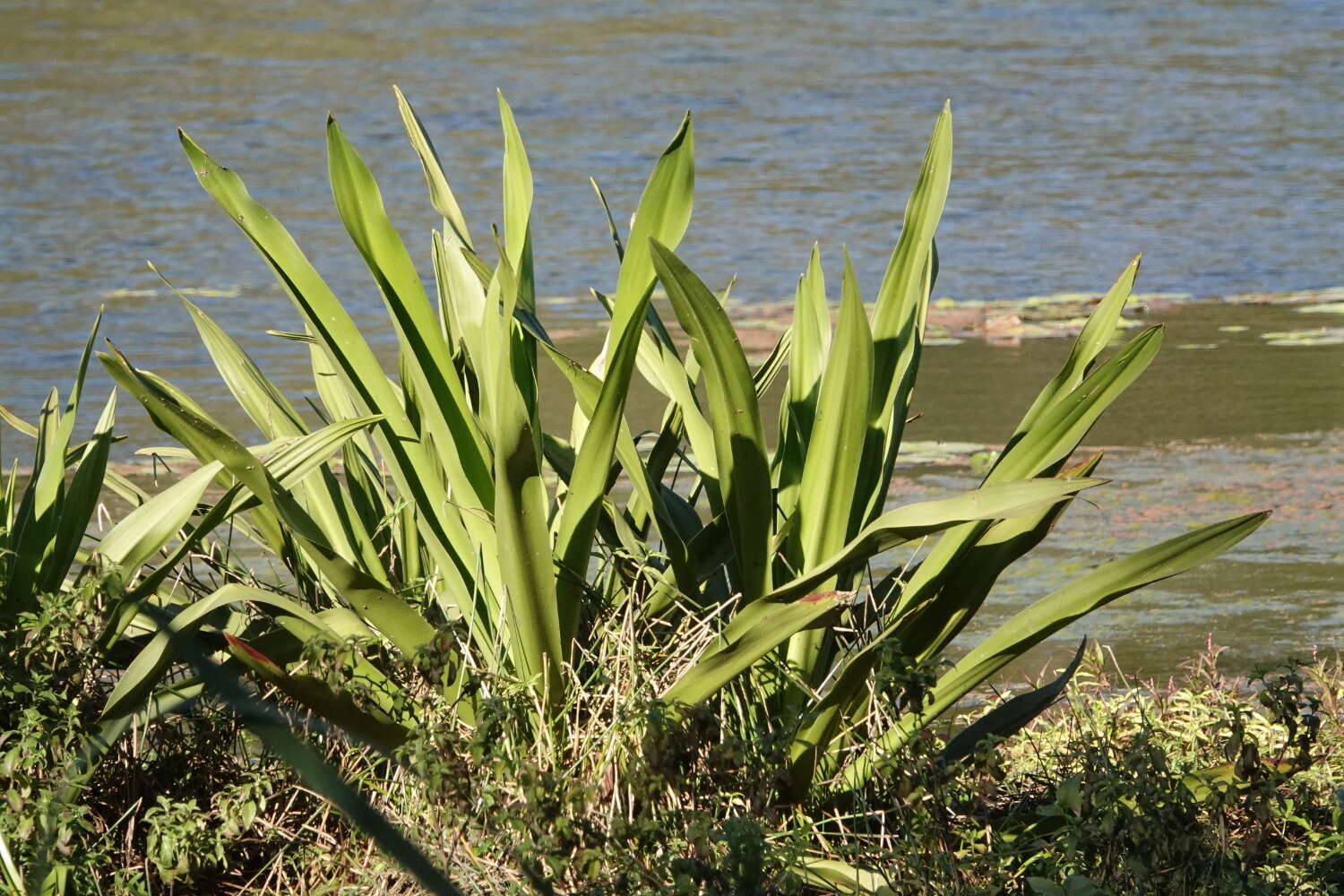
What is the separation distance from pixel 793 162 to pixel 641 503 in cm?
906

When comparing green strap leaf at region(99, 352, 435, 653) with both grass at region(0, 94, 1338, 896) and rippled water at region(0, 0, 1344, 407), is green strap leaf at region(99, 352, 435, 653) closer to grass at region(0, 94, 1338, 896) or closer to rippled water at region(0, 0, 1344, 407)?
grass at region(0, 94, 1338, 896)

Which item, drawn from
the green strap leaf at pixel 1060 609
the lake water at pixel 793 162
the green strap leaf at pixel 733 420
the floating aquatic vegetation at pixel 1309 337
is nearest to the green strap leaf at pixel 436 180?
the green strap leaf at pixel 733 420

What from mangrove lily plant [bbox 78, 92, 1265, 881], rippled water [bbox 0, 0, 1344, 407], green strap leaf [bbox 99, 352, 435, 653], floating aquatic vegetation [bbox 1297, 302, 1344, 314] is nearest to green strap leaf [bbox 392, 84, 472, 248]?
mangrove lily plant [bbox 78, 92, 1265, 881]

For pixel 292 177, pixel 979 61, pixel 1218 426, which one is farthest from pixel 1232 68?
pixel 1218 426

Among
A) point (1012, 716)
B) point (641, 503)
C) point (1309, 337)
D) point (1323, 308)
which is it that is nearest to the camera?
point (1012, 716)

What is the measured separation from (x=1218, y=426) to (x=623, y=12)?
47.5ft

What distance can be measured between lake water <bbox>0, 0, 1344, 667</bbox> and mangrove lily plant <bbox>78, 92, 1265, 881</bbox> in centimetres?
182

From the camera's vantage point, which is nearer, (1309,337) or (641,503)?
(641,503)

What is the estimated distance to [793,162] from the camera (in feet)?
39.2

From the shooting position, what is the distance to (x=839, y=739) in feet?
9.29

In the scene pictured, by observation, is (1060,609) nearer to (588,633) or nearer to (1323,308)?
(588,633)

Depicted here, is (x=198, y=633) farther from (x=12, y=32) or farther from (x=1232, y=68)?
(x=12, y=32)

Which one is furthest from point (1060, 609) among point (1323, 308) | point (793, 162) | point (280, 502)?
point (793, 162)

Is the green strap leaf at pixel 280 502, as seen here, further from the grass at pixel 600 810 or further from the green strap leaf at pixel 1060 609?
the green strap leaf at pixel 1060 609
